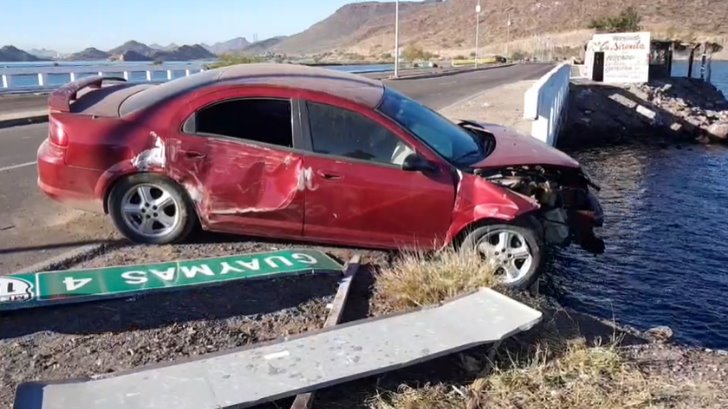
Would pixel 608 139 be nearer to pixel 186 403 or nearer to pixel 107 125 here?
pixel 107 125

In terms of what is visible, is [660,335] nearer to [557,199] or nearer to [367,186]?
[557,199]

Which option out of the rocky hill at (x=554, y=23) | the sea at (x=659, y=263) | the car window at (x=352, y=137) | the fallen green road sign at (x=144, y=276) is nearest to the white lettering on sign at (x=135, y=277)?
the fallen green road sign at (x=144, y=276)

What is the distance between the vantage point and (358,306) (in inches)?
206

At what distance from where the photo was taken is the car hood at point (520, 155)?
6211 mm

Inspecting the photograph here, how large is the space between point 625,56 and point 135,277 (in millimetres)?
39741

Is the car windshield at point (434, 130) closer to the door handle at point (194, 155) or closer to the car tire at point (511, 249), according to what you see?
the car tire at point (511, 249)

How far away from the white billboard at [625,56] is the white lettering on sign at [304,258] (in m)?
37.2

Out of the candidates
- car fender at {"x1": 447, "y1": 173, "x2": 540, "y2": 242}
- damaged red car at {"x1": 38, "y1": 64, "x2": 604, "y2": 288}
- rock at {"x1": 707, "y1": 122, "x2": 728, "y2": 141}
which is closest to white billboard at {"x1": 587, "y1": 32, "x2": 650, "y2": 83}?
rock at {"x1": 707, "y1": 122, "x2": 728, "y2": 141}

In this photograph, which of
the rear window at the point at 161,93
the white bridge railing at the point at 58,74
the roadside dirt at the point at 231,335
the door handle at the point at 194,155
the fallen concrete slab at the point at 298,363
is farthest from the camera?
the white bridge railing at the point at 58,74

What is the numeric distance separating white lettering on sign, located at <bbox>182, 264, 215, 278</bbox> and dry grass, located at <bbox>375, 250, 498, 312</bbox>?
4.33 feet

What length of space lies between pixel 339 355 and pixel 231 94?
2.88 m

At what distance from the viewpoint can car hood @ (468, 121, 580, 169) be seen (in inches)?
245

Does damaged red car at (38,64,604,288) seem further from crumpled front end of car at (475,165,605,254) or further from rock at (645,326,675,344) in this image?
rock at (645,326,675,344)

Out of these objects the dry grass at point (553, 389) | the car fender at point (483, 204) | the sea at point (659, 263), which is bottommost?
the sea at point (659, 263)
